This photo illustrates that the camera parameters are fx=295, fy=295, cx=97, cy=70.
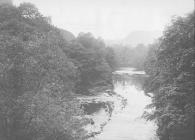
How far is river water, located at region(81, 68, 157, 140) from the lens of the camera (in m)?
34.2

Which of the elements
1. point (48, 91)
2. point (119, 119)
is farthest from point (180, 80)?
point (119, 119)

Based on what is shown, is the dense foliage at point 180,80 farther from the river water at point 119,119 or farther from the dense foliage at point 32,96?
the river water at point 119,119

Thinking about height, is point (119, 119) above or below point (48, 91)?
below

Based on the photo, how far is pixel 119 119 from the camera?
138ft

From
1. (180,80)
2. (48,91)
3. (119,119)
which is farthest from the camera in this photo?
(119,119)

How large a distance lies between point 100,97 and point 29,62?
37982 mm

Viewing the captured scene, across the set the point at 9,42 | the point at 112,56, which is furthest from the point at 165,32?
the point at 112,56

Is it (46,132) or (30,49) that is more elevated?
(30,49)

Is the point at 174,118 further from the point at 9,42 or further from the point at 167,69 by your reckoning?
the point at 9,42

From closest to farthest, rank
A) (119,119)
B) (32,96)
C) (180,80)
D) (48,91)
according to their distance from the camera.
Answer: (32,96)
(180,80)
(48,91)
(119,119)

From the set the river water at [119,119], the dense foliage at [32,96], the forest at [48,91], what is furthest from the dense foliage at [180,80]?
the river water at [119,119]

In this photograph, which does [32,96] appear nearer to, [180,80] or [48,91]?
[48,91]

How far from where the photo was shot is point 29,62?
877 inches

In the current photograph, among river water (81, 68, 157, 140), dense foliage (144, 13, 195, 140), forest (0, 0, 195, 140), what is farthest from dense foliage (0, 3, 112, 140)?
river water (81, 68, 157, 140)
